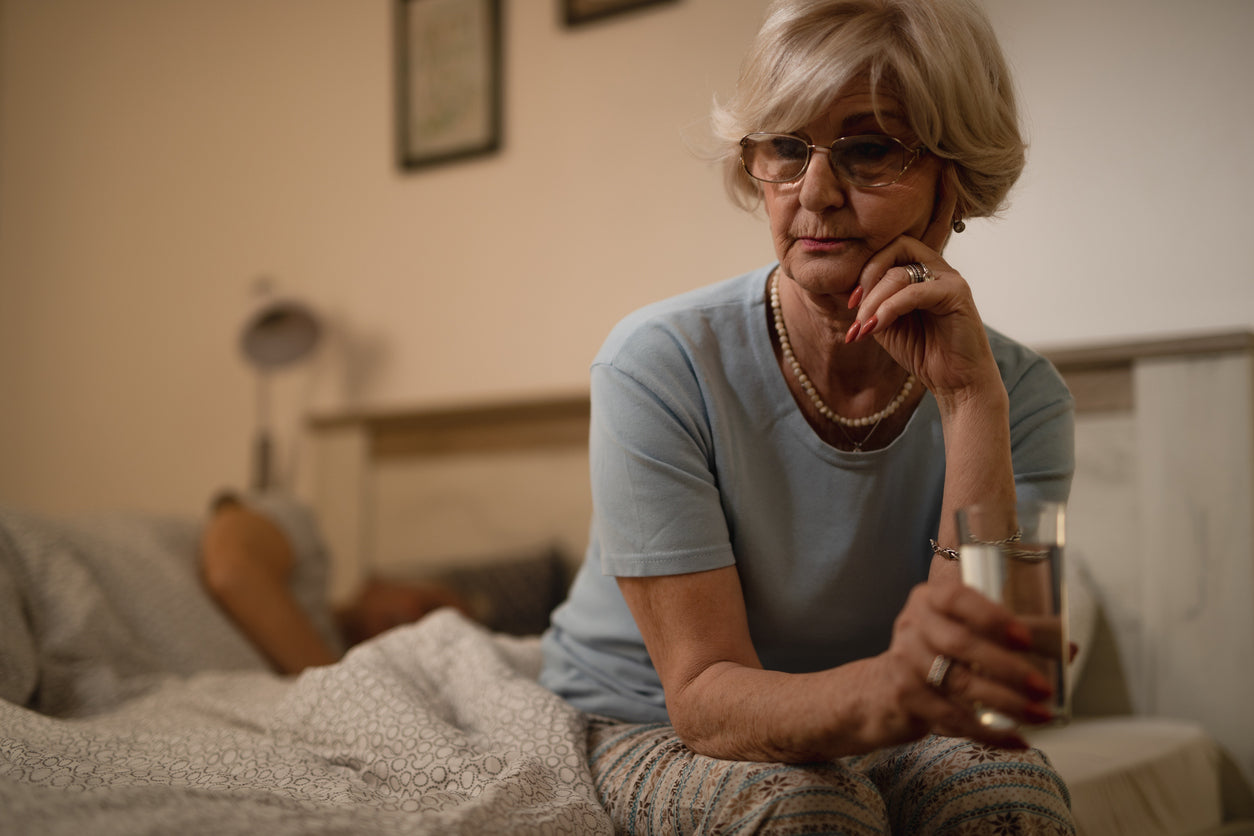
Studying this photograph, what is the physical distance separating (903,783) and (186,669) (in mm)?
1156

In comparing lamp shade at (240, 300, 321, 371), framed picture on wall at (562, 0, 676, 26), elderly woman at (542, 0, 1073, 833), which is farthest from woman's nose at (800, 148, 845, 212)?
lamp shade at (240, 300, 321, 371)

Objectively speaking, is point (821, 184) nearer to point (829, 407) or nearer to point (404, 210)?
point (829, 407)

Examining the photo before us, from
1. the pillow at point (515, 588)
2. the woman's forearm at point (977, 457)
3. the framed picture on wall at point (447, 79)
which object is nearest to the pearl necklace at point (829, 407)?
the woman's forearm at point (977, 457)

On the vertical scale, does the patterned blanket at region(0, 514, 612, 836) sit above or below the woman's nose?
below

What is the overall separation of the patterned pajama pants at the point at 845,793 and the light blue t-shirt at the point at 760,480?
0.41ft

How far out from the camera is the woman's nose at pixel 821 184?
892 mm

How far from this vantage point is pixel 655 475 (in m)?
0.90

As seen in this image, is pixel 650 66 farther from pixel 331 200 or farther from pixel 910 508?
pixel 910 508

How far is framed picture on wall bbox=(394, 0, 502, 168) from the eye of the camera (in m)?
2.48

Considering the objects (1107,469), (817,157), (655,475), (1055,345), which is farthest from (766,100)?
(1107,469)

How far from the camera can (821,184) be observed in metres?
0.89

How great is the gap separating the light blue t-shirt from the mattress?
0.99ft

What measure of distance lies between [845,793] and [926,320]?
1.36 feet

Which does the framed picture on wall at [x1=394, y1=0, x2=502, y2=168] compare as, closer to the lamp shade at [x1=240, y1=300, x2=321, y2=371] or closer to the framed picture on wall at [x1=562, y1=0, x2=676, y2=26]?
the framed picture on wall at [x1=562, y1=0, x2=676, y2=26]
